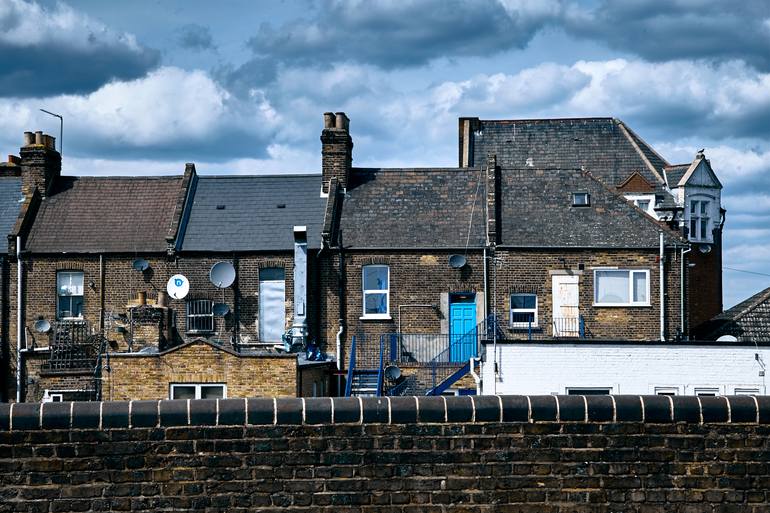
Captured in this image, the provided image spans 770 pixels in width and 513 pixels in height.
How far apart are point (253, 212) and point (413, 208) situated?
558 cm

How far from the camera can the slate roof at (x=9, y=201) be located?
1531 inches

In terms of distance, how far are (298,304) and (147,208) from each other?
23.8 feet

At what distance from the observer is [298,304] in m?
36.0

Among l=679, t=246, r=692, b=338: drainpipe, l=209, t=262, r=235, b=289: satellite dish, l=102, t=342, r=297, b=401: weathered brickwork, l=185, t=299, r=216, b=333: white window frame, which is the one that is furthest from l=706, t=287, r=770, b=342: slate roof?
l=185, t=299, r=216, b=333: white window frame

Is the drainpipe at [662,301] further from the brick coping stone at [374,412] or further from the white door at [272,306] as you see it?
the brick coping stone at [374,412]

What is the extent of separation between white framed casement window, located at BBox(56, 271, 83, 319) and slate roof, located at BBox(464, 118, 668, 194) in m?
18.1

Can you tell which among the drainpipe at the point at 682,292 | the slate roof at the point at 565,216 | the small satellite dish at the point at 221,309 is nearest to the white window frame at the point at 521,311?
the slate roof at the point at 565,216

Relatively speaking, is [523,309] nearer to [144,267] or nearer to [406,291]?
[406,291]

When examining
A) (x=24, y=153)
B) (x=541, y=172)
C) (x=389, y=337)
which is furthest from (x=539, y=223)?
(x=24, y=153)

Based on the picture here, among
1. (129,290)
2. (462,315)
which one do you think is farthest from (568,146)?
(129,290)

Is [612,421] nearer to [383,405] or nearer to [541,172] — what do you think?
[383,405]

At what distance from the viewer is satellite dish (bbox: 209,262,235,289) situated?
36031 mm

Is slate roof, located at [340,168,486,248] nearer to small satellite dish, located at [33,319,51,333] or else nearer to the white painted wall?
the white painted wall

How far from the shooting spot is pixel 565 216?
124 ft
